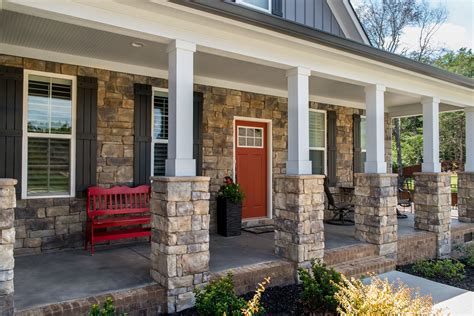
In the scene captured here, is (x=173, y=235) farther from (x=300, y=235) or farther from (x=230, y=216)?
(x=230, y=216)

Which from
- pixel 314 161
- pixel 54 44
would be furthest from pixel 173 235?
pixel 314 161

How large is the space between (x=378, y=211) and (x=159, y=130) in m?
3.58

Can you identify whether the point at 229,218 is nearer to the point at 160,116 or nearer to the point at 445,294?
the point at 160,116

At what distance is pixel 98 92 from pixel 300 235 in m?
3.38

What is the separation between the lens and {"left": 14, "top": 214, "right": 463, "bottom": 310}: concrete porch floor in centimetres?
320

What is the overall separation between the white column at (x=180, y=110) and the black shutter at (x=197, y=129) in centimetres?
199

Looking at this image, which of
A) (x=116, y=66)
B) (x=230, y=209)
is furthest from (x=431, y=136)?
(x=116, y=66)

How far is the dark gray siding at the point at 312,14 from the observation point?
670 centimetres

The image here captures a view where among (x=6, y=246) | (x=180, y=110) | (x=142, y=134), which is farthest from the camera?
(x=142, y=134)

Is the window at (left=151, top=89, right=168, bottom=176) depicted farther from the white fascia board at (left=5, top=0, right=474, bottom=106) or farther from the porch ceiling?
the white fascia board at (left=5, top=0, right=474, bottom=106)

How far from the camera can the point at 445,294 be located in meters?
4.24

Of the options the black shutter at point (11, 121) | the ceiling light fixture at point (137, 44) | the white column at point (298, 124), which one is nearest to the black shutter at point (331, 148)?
the white column at point (298, 124)

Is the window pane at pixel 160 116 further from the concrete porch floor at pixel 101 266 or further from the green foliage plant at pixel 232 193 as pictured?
the concrete porch floor at pixel 101 266

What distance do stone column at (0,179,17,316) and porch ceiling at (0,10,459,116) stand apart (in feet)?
6.38
